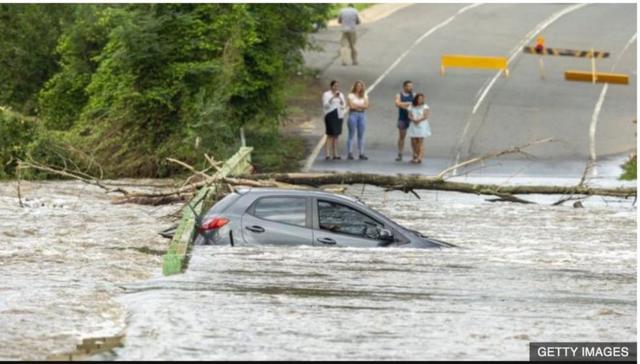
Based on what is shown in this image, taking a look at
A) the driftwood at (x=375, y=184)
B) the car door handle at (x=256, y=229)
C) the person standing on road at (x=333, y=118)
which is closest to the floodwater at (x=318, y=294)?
the car door handle at (x=256, y=229)

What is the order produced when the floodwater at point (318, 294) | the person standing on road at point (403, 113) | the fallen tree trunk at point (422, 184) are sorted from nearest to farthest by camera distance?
1. the floodwater at point (318, 294)
2. the fallen tree trunk at point (422, 184)
3. the person standing on road at point (403, 113)

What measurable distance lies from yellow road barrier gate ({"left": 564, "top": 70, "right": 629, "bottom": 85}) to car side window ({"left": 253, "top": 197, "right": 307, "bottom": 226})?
2813 centimetres

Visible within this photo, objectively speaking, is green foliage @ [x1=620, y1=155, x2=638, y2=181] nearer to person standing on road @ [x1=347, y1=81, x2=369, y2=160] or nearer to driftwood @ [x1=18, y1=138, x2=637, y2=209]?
driftwood @ [x1=18, y1=138, x2=637, y2=209]

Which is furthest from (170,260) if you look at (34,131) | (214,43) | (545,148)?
(545,148)

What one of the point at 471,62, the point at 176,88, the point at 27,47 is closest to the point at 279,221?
the point at 176,88

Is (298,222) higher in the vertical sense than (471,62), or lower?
higher

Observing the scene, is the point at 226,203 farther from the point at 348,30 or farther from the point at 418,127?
the point at 348,30

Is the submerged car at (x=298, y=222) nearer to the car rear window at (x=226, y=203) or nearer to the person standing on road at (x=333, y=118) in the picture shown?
the car rear window at (x=226, y=203)

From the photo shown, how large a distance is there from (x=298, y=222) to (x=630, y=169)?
15360 mm

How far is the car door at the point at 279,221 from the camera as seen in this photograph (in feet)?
63.5

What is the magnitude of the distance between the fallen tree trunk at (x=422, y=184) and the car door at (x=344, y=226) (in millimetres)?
6999

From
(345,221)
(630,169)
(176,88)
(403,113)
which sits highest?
(176,88)

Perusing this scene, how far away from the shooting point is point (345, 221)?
19641 millimetres

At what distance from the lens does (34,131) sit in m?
30.8
